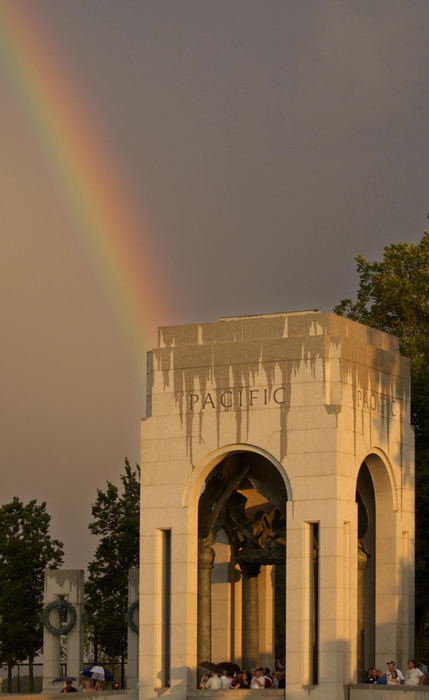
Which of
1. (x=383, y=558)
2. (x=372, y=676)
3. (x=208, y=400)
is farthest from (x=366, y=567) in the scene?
(x=208, y=400)

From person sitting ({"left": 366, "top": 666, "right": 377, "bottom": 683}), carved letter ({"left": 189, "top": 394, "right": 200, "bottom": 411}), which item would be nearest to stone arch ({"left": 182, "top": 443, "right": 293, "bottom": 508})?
carved letter ({"left": 189, "top": 394, "right": 200, "bottom": 411})

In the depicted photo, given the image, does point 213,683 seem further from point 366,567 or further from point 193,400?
point 193,400

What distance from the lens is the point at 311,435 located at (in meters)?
43.0

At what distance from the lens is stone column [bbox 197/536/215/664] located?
45281 mm

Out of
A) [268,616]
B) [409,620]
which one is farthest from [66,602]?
[409,620]

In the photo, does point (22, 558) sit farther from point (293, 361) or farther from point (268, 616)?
point (293, 361)

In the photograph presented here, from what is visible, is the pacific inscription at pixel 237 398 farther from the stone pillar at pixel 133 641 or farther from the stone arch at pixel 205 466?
the stone pillar at pixel 133 641

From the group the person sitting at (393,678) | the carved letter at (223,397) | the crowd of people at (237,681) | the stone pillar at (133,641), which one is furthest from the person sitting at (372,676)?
the stone pillar at (133,641)

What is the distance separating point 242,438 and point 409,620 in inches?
330

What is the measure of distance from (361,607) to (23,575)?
29266 mm

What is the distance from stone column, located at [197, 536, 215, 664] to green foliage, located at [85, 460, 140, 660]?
23.8m

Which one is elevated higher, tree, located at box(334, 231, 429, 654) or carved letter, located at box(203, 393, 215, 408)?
tree, located at box(334, 231, 429, 654)

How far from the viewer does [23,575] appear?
237 feet

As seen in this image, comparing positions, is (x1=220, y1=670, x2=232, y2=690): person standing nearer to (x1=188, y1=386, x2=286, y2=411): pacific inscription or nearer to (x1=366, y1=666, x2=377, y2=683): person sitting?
(x1=366, y1=666, x2=377, y2=683): person sitting
